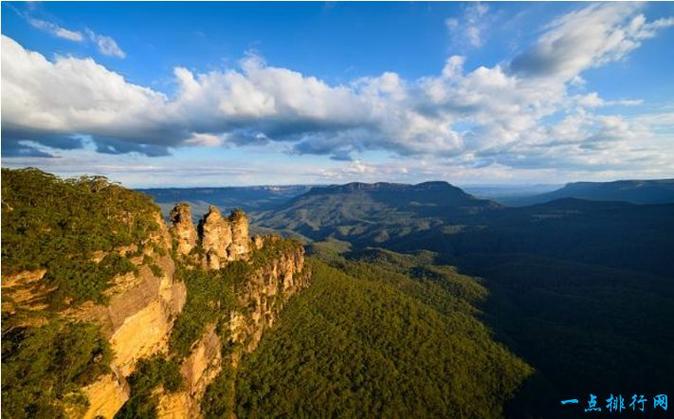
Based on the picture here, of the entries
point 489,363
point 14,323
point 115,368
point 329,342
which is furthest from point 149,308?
point 489,363

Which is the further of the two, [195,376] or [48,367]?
[195,376]

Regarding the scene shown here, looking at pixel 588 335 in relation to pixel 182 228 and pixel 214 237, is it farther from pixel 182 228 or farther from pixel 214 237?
pixel 182 228

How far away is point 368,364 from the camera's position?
3093 inches

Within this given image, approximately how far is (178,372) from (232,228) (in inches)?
1619

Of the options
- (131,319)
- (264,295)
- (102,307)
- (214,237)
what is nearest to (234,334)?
(264,295)

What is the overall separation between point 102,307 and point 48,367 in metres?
7.23

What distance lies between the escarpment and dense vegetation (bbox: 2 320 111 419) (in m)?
0.09

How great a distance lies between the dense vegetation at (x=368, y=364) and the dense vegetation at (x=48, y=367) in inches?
1455

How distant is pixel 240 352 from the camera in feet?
237

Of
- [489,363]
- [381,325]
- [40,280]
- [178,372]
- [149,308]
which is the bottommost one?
[489,363]

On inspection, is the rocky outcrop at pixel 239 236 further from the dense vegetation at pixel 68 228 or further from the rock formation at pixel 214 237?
the dense vegetation at pixel 68 228

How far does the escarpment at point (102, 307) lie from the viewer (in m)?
30.7

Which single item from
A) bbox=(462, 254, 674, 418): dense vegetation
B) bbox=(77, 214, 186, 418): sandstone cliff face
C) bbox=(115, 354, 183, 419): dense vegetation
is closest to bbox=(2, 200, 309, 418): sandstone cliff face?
bbox=(77, 214, 186, 418): sandstone cliff face

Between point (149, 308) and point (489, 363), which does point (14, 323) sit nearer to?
point (149, 308)
